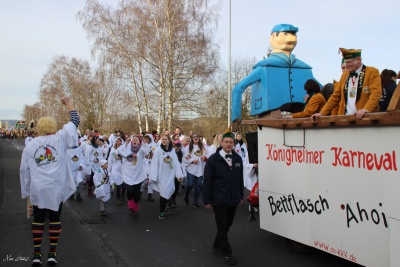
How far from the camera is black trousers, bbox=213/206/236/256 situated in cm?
567

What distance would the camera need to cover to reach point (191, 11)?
28.5m

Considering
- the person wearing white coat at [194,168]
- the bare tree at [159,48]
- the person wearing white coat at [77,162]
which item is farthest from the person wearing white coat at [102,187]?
the bare tree at [159,48]

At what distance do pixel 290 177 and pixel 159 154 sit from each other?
13.9 feet

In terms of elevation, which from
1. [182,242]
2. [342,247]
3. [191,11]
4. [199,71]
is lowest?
[182,242]

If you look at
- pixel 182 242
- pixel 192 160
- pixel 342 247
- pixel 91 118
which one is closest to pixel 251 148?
pixel 182 242

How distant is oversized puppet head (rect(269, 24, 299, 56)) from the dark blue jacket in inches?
84.9

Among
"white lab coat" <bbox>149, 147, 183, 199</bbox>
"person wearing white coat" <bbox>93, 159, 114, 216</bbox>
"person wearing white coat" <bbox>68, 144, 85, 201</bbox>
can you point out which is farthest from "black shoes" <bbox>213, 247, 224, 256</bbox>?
"person wearing white coat" <bbox>68, 144, 85, 201</bbox>

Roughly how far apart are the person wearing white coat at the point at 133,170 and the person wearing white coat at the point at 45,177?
3.55 metres

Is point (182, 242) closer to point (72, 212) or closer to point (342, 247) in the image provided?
point (342, 247)

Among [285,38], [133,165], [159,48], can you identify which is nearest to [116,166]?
[133,165]

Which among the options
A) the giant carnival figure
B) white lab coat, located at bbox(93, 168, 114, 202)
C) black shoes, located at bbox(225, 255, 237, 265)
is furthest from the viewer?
white lab coat, located at bbox(93, 168, 114, 202)

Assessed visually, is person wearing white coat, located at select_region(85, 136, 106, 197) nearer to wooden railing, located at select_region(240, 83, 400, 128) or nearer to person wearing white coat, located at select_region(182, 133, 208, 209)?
person wearing white coat, located at select_region(182, 133, 208, 209)

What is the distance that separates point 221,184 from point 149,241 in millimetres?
1738

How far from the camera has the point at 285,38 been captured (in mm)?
6805
